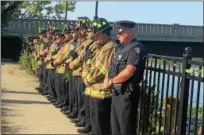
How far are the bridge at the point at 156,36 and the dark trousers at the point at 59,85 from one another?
2450cm

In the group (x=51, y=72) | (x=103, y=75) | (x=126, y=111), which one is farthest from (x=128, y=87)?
(x=51, y=72)

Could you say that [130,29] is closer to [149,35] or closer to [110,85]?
[110,85]

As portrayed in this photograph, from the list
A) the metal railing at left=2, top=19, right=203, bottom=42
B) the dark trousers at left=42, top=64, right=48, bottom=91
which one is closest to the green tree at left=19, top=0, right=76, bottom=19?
the metal railing at left=2, top=19, right=203, bottom=42

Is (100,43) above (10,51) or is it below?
above

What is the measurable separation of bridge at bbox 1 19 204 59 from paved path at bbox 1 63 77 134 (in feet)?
74.9

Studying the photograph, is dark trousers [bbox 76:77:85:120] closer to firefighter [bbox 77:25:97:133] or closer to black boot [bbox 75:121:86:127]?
black boot [bbox 75:121:86:127]

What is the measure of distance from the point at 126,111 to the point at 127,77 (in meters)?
0.38

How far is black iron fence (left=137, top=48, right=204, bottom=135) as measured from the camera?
512 cm

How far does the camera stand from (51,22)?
39094mm

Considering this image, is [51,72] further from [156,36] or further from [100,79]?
[156,36]

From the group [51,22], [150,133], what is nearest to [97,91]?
[150,133]

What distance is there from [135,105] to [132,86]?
0.22m

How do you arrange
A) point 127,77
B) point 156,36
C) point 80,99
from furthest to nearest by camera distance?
point 156,36, point 80,99, point 127,77

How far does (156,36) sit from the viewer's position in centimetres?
4422
